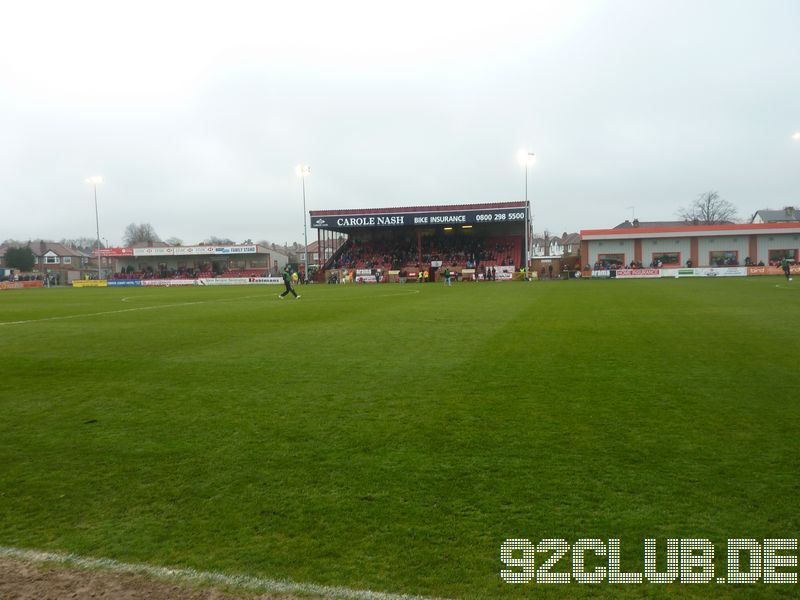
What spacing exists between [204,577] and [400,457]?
1.91m

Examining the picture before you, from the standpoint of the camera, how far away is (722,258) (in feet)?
184

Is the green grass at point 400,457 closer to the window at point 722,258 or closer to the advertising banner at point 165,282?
the window at point 722,258

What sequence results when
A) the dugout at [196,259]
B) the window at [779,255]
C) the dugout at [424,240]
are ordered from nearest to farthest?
the window at [779,255], the dugout at [424,240], the dugout at [196,259]

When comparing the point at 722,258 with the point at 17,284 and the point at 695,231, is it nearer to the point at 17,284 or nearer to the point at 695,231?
the point at 695,231

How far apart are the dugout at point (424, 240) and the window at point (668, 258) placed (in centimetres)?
1472

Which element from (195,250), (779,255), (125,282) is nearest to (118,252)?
(195,250)

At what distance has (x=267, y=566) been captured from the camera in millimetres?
2855

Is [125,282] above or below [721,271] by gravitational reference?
above

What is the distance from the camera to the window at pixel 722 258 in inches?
2187

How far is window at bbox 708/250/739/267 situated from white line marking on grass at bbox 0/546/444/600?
208 feet

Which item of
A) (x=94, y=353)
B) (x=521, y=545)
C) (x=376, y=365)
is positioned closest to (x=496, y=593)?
(x=521, y=545)

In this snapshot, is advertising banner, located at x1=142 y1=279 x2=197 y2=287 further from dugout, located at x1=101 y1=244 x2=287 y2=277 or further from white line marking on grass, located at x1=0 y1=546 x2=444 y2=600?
white line marking on grass, located at x1=0 y1=546 x2=444 y2=600

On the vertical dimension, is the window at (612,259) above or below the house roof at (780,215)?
below

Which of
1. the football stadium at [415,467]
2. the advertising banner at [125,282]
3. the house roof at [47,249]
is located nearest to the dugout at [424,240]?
the advertising banner at [125,282]
